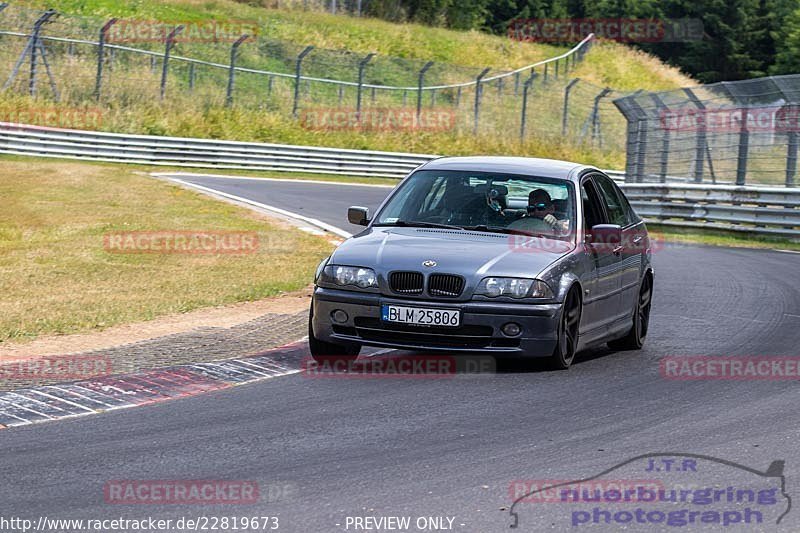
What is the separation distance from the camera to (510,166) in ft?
32.4

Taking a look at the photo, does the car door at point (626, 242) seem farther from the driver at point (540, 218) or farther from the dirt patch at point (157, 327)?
the dirt patch at point (157, 327)

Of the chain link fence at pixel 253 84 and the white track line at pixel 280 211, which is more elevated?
the chain link fence at pixel 253 84

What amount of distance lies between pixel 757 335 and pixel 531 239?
9.56 ft

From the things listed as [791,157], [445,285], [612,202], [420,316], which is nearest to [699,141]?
[791,157]

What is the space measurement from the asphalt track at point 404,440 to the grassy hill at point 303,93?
97.2 feet

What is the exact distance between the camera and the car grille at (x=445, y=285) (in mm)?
8461

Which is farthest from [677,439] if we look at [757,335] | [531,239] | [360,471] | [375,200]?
[375,200]

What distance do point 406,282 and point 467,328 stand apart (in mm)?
509

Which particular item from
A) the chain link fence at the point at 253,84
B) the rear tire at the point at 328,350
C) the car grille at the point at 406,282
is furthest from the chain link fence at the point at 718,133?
the car grille at the point at 406,282

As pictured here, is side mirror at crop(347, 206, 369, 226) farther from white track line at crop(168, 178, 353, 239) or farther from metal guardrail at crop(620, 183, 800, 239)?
metal guardrail at crop(620, 183, 800, 239)

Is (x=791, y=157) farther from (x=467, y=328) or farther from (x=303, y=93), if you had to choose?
(x=303, y=93)

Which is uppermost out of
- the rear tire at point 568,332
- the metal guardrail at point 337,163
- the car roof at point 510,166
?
the car roof at point 510,166

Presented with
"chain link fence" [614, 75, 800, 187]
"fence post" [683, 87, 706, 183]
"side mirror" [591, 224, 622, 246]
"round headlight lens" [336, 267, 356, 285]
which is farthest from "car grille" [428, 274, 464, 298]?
"fence post" [683, 87, 706, 183]

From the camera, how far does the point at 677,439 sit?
6750 millimetres
